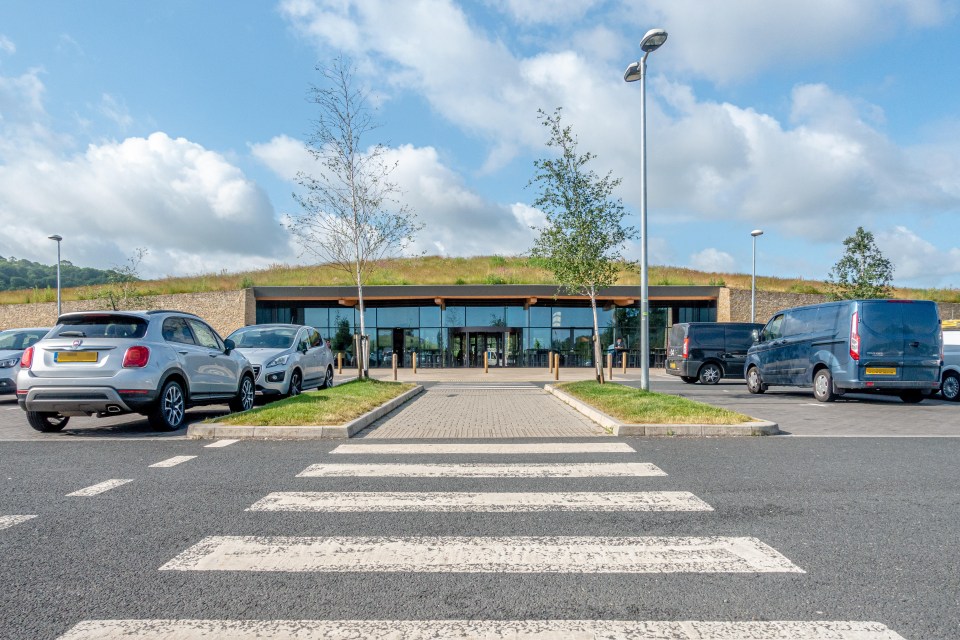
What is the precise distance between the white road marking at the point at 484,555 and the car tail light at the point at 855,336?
10.5 m

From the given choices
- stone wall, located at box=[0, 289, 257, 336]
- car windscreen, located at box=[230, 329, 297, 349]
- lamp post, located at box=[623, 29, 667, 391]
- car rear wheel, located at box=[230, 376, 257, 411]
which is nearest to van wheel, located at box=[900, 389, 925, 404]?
lamp post, located at box=[623, 29, 667, 391]

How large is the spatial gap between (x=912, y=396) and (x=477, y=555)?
14.0 metres

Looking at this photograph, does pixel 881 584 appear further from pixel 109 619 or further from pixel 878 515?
pixel 109 619

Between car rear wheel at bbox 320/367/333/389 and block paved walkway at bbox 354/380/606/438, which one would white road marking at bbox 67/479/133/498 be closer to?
block paved walkway at bbox 354/380/606/438

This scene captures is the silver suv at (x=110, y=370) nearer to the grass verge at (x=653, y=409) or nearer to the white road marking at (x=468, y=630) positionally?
the white road marking at (x=468, y=630)

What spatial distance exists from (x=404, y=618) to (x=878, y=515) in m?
3.72

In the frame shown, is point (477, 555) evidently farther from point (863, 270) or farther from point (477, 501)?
point (863, 270)

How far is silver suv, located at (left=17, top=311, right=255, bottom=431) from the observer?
851cm

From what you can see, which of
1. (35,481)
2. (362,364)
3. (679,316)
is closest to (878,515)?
(35,481)

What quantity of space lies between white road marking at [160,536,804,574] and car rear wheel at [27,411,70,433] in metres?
6.75

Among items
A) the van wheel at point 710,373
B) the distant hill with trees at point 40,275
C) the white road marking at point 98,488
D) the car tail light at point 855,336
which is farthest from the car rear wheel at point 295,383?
the distant hill with trees at point 40,275

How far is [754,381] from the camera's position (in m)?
16.9

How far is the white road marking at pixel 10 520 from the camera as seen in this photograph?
448 centimetres

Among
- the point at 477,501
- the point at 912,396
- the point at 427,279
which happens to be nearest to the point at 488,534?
the point at 477,501
